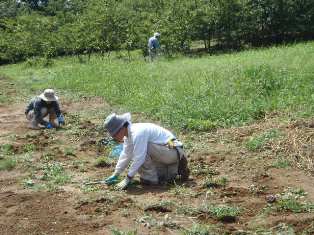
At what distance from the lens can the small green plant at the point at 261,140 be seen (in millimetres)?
7613

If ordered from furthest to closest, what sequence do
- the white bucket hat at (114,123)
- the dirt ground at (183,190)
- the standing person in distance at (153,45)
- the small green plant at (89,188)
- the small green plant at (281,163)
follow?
the standing person in distance at (153,45) < the small green plant at (281,163) < the small green plant at (89,188) < the white bucket hat at (114,123) < the dirt ground at (183,190)

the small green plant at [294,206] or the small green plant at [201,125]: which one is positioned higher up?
the small green plant at [201,125]

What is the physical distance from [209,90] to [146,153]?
5.34 meters

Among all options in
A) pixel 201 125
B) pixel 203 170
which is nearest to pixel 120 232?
pixel 203 170

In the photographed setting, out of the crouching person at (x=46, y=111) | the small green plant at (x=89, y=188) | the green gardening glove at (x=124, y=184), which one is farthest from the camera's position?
the crouching person at (x=46, y=111)

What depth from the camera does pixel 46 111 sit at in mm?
10492

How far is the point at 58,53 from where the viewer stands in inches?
1205

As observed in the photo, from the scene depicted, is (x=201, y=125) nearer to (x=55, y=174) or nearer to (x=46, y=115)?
(x=55, y=174)

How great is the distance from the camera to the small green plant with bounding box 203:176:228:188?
6.27 metres

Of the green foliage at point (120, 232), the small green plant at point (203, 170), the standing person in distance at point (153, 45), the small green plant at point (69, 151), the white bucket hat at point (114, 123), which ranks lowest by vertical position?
the small green plant at point (203, 170)

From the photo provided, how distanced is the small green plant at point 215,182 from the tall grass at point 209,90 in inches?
105

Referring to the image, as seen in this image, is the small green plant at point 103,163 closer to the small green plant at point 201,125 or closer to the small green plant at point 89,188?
the small green plant at point 89,188

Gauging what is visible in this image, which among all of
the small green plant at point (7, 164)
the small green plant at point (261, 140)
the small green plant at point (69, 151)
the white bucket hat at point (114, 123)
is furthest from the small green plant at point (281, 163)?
the small green plant at point (7, 164)

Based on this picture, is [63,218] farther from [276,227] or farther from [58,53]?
[58,53]
